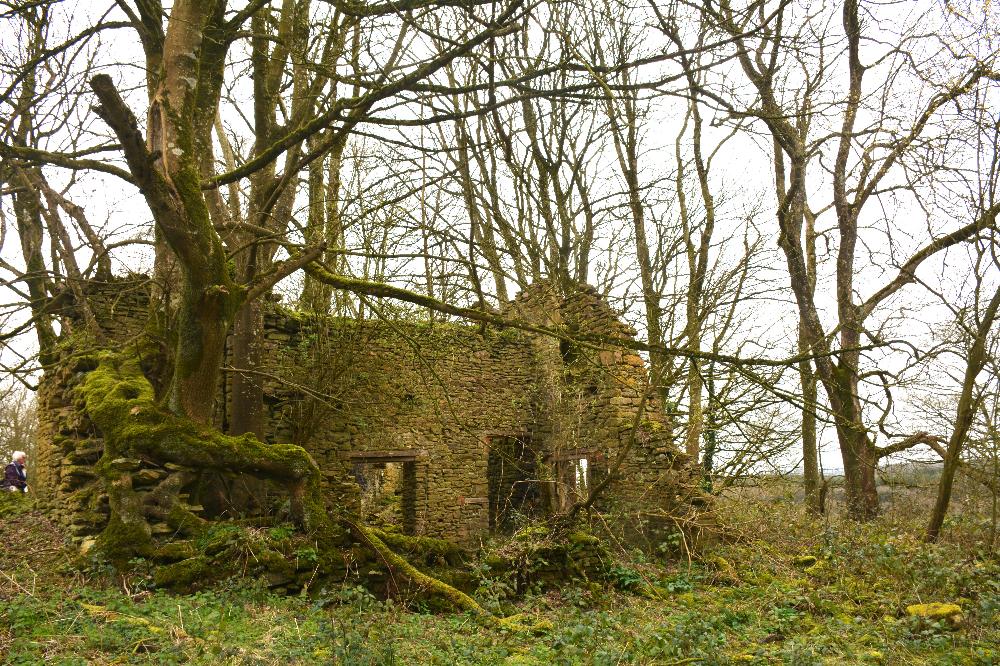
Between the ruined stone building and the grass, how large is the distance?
4.69 feet

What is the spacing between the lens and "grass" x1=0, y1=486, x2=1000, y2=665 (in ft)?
13.3

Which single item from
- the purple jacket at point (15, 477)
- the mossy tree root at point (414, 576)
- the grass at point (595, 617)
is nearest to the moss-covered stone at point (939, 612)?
the grass at point (595, 617)

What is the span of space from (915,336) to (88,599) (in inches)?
395

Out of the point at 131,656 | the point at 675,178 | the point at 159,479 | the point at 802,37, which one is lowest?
the point at 131,656

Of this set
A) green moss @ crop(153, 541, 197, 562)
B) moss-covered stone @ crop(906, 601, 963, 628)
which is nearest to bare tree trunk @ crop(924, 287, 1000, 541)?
moss-covered stone @ crop(906, 601, 963, 628)

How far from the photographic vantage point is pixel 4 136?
18.4 feet

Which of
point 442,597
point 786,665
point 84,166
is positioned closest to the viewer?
point 786,665

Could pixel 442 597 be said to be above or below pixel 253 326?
below

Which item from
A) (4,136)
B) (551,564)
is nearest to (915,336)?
(551,564)

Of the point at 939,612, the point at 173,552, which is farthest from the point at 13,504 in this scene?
the point at 939,612

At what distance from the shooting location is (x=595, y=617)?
232 inches

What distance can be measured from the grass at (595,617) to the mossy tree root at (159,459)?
0.52 meters

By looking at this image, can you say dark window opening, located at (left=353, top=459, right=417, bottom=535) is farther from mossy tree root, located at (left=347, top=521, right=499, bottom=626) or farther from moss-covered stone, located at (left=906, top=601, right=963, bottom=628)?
moss-covered stone, located at (left=906, top=601, right=963, bottom=628)

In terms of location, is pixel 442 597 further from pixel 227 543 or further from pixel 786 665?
pixel 786 665
